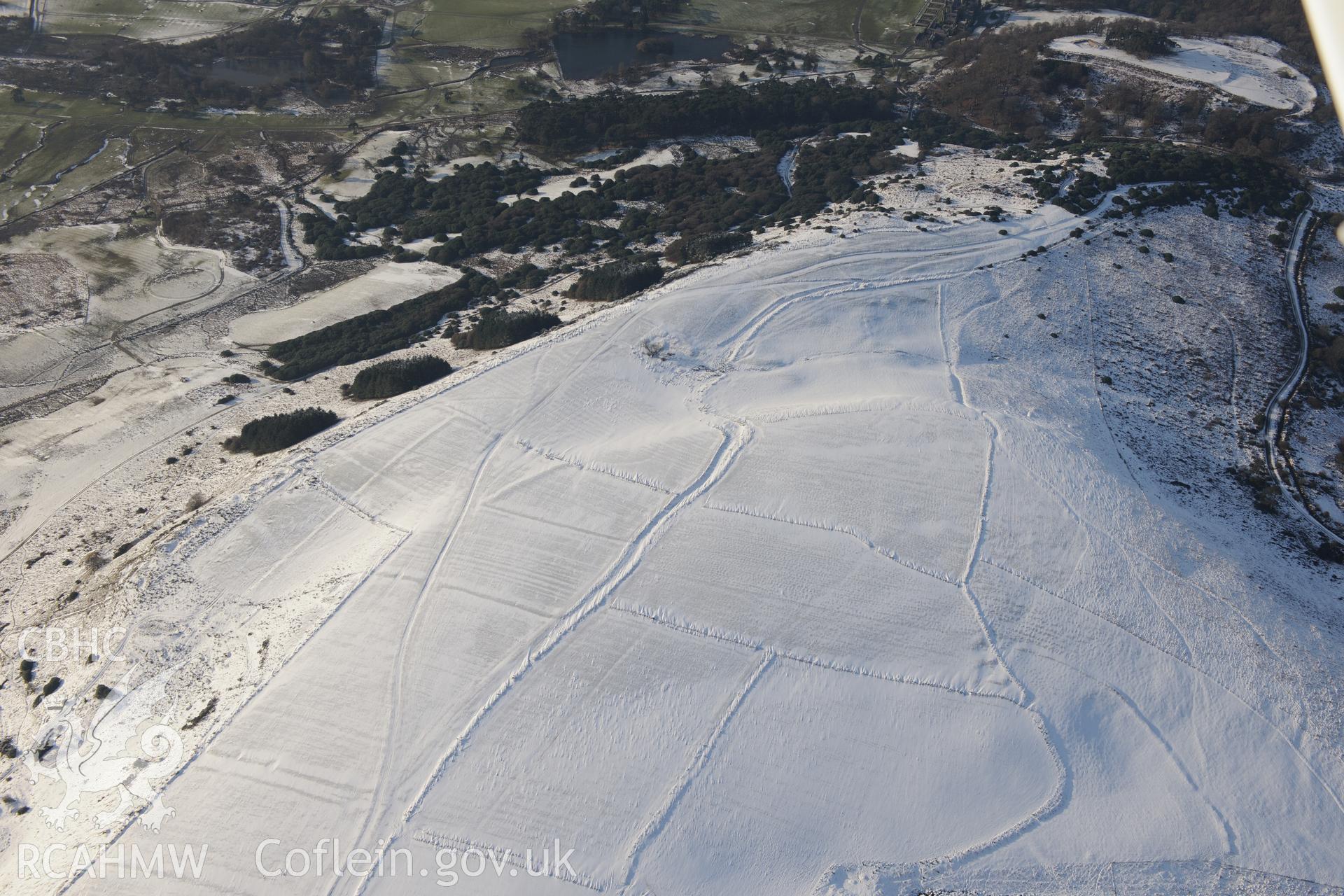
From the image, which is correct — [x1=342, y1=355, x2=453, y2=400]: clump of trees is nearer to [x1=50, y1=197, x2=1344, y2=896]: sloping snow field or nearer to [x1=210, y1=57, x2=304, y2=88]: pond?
[x1=50, y1=197, x2=1344, y2=896]: sloping snow field

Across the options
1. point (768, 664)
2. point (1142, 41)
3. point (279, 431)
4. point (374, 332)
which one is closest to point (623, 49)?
point (1142, 41)

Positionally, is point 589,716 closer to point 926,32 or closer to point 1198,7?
point 926,32

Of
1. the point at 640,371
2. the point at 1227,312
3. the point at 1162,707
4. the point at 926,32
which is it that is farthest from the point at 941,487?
the point at 926,32

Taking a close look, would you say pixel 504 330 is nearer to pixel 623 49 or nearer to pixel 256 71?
pixel 623 49

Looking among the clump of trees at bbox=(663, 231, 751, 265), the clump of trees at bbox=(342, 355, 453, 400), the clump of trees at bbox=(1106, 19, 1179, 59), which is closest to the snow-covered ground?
the clump of trees at bbox=(1106, 19, 1179, 59)

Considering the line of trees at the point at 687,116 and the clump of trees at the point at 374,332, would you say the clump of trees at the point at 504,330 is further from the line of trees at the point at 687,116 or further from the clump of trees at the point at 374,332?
the line of trees at the point at 687,116

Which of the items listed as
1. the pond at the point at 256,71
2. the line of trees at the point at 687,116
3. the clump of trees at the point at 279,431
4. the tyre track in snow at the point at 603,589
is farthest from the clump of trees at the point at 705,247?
the pond at the point at 256,71
